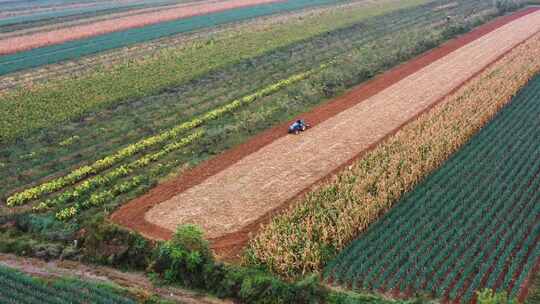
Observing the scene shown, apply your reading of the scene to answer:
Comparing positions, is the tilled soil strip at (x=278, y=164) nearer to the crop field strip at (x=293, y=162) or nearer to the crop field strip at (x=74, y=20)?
the crop field strip at (x=293, y=162)

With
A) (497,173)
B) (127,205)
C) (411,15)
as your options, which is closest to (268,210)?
(127,205)

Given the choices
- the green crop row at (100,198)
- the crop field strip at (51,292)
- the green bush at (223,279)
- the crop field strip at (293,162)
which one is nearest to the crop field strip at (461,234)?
the green bush at (223,279)

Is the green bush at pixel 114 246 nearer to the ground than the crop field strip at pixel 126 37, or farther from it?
nearer to the ground

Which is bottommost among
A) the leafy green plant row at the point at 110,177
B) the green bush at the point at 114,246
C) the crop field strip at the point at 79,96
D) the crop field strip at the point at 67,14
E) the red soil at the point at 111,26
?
the green bush at the point at 114,246

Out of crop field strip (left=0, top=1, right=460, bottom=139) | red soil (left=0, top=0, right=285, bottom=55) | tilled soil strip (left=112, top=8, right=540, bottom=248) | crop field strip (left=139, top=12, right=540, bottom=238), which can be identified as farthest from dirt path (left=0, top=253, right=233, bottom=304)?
red soil (left=0, top=0, right=285, bottom=55)

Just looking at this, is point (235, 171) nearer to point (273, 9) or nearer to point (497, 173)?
point (497, 173)

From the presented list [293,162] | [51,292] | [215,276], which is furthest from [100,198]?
[293,162]

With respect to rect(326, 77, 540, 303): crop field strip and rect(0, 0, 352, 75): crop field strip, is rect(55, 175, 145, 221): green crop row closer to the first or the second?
rect(326, 77, 540, 303): crop field strip
